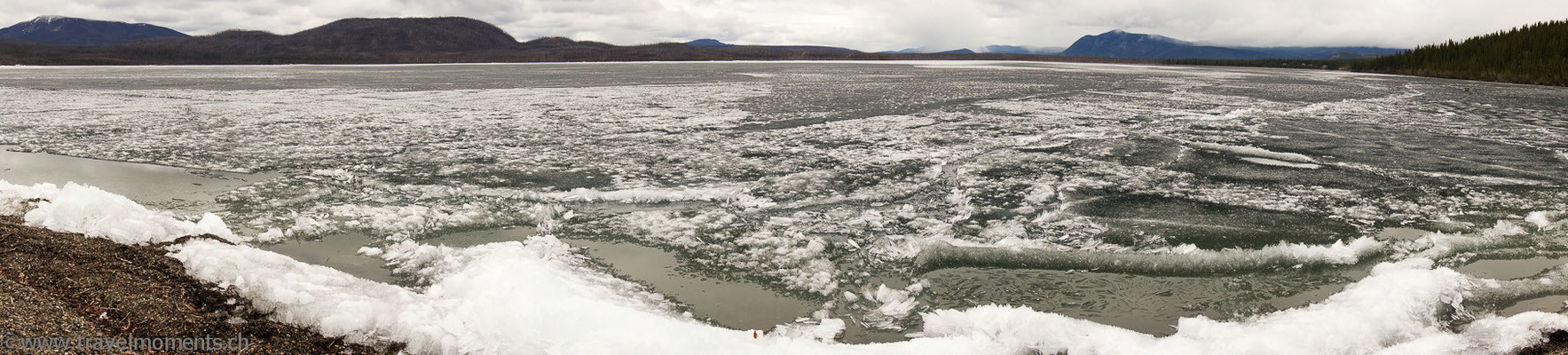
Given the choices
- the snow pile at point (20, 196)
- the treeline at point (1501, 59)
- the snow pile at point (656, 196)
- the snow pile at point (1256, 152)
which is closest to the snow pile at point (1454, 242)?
the snow pile at point (1256, 152)

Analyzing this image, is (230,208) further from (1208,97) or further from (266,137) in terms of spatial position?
(1208,97)

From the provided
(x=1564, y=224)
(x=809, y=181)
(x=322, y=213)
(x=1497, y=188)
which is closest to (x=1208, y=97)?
(x=1497, y=188)

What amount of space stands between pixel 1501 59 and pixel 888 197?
36.4m

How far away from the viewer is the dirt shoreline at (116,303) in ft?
8.25

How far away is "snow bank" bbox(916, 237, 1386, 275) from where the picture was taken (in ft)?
12.6

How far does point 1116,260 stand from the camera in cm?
394

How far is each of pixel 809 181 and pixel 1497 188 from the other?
5116 mm

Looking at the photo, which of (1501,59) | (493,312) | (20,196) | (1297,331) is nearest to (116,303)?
(493,312)

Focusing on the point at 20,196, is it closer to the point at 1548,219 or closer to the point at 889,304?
the point at 889,304

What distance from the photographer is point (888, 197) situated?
541cm

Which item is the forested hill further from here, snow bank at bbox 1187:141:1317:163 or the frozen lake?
snow bank at bbox 1187:141:1317:163

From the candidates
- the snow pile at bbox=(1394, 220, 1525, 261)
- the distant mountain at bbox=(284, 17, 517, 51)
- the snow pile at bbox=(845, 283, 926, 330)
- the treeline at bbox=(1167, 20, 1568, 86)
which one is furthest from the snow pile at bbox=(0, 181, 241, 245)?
the distant mountain at bbox=(284, 17, 517, 51)

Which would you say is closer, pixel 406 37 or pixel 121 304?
pixel 121 304

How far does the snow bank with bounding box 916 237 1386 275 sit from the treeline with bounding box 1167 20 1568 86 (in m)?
29.6
